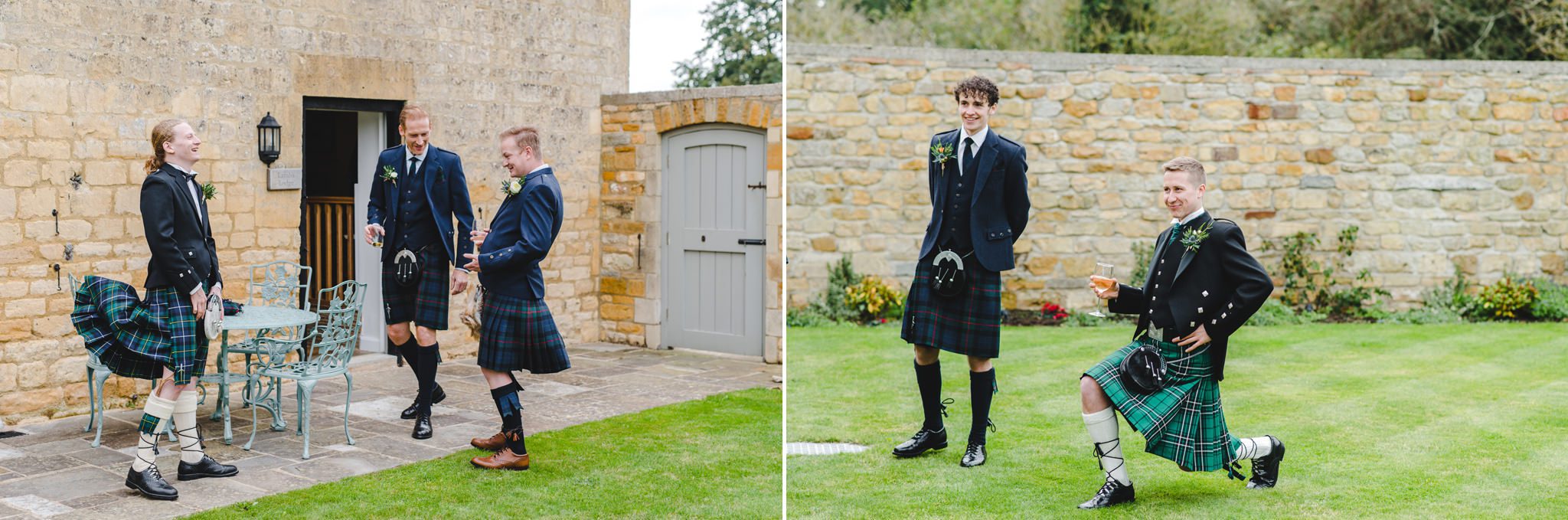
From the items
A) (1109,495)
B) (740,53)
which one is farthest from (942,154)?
(740,53)

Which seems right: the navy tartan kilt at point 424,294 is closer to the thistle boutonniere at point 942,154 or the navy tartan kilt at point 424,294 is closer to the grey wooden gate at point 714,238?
the thistle boutonniere at point 942,154

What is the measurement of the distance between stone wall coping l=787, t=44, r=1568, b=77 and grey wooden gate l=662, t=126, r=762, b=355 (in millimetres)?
1246

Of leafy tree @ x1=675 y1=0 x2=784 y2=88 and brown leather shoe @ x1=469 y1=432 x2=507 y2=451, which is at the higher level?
leafy tree @ x1=675 y1=0 x2=784 y2=88

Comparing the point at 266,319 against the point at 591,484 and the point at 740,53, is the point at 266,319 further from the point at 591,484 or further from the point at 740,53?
the point at 740,53

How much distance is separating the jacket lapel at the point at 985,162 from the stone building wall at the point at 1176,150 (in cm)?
552

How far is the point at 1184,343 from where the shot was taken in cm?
421

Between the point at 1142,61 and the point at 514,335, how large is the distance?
263 inches

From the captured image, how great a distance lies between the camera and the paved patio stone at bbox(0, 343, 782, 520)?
4984mm

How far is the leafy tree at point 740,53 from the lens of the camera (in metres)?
18.8

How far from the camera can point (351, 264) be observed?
30.4 ft

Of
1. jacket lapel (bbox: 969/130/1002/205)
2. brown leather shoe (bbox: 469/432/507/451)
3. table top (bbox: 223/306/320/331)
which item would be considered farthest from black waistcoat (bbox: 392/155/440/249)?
jacket lapel (bbox: 969/130/1002/205)

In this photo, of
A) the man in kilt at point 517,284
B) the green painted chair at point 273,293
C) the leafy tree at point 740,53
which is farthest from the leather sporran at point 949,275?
the leafy tree at point 740,53

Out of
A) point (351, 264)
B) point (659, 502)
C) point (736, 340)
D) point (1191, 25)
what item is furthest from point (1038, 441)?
point (1191, 25)

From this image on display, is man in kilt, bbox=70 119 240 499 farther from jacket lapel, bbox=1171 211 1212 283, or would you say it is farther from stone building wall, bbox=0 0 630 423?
jacket lapel, bbox=1171 211 1212 283
